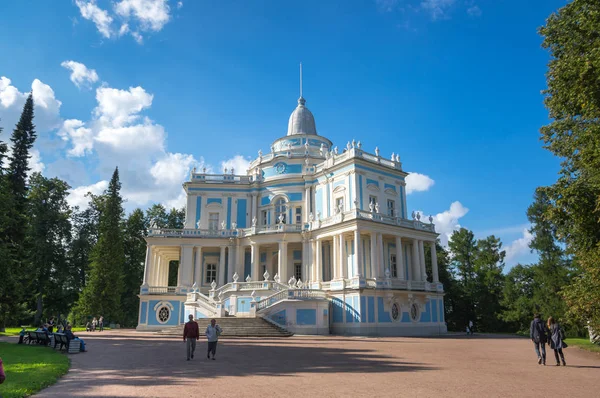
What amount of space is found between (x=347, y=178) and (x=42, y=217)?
3158cm

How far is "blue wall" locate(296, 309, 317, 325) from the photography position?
28.0 metres

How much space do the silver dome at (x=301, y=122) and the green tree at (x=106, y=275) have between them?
2025cm

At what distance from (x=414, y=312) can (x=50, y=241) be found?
1461 inches

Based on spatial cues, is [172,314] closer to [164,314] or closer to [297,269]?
[164,314]

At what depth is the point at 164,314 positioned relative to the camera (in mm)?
35781

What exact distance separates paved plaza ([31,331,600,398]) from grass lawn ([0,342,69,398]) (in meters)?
0.31

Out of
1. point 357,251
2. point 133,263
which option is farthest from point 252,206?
point 133,263

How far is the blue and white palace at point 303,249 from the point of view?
29.6m

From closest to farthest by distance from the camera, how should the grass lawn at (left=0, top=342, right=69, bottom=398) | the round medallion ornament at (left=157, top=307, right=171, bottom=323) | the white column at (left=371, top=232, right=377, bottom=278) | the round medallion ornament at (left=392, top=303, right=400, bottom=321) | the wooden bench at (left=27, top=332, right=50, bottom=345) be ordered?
the grass lawn at (left=0, top=342, right=69, bottom=398) < the wooden bench at (left=27, top=332, right=50, bottom=345) < the round medallion ornament at (left=392, top=303, right=400, bottom=321) < the white column at (left=371, top=232, right=377, bottom=278) < the round medallion ornament at (left=157, top=307, right=171, bottom=323)

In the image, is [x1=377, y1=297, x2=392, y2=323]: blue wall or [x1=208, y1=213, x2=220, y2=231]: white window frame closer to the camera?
[x1=377, y1=297, x2=392, y2=323]: blue wall

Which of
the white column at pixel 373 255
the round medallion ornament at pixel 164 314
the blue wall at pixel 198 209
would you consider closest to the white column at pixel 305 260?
the white column at pixel 373 255

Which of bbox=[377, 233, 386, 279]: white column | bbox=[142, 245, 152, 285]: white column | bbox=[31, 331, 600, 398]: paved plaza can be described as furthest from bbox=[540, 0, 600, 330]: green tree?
bbox=[142, 245, 152, 285]: white column

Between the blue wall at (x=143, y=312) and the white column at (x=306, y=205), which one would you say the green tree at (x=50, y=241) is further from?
the white column at (x=306, y=205)

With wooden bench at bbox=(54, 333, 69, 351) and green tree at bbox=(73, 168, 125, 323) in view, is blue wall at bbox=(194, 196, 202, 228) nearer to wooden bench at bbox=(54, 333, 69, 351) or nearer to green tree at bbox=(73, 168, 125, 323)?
green tree at bbox=(73, 168, 125, 323)
